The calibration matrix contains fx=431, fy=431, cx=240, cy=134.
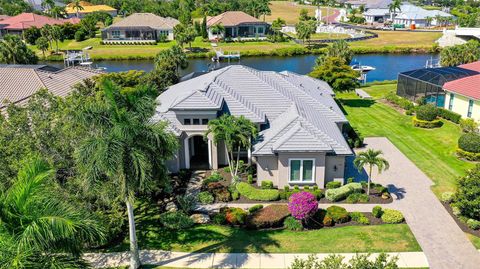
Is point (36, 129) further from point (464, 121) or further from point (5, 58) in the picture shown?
point (5, 58)

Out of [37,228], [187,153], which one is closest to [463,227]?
[187,153]

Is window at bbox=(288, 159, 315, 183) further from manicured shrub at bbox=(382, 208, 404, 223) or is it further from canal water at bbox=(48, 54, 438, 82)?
canal water at bbox=(48, 54, 438, 82)

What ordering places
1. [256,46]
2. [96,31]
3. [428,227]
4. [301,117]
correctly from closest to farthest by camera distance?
1. [428,227]
2. [301,117]
3. [256,46]
4. [96,31]

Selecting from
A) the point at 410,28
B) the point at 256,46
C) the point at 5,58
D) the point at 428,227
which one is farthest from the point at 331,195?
the point at 410,28

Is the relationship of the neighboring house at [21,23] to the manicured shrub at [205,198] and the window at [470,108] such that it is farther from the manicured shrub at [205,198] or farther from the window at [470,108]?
the window at [470,108]

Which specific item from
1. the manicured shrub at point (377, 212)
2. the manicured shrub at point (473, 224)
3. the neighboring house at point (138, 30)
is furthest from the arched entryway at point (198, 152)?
the neighboring house at point (138, 30)

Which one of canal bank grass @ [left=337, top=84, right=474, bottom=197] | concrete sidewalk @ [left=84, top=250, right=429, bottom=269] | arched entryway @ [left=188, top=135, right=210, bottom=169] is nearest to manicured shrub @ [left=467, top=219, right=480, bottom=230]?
canal bank grass @ [left=337, top=84, right=474, bottom=197]
